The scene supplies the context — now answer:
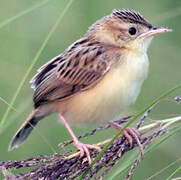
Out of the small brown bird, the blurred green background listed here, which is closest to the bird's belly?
the small brown bird

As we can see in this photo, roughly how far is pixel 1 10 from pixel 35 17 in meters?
0.39

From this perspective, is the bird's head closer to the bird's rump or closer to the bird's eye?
the bird's eye

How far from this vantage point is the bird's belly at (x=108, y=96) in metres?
3.74

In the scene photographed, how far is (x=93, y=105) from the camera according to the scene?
3830 millimetres

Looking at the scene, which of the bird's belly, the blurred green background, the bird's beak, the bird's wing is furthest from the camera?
the blurred green background

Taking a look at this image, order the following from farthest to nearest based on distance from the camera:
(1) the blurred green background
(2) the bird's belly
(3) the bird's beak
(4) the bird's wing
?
(1) the blurred green background, (4) the bird's wing, (3) the bird's beak, (2) the bird's belly

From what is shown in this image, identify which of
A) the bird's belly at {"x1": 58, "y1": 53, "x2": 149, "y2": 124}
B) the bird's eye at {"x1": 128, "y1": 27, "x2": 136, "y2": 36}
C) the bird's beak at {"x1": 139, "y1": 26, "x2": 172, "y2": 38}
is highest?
the bird's eye at {"x1": 128, "y1": 27, "x2": 136, "y2": 36}

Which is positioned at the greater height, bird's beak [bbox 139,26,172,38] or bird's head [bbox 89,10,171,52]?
bird's head [bbox 89,10,171,52]

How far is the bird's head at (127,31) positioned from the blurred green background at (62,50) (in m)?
0.98

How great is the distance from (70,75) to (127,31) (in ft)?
1.87

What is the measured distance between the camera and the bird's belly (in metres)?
3.74

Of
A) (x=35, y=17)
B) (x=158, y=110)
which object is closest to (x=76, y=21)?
(x=35, y=17)

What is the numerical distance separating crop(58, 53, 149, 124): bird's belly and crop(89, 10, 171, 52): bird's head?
30cm

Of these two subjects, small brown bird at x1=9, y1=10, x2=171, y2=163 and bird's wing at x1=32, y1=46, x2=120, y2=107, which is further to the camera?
bird's wing at x1=32, y1=46, x2=120, y2=107
